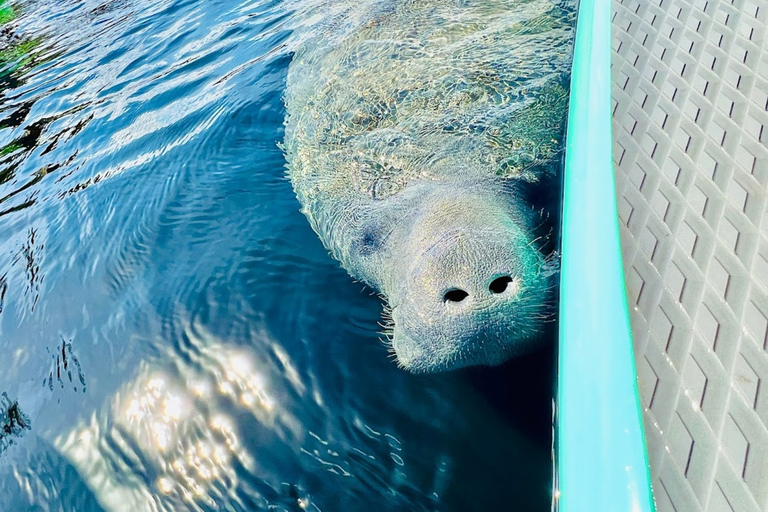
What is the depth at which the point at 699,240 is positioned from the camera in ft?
7.46

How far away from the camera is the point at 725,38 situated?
325 cm

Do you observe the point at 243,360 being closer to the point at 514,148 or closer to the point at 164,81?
the point at 514,148

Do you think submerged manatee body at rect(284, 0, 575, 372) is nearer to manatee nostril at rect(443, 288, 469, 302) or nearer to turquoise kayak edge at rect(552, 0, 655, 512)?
manatee nostril at rect(443, 288, 469, 302)

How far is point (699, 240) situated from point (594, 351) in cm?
66

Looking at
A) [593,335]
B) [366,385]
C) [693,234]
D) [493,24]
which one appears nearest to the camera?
Answer: [593,335]

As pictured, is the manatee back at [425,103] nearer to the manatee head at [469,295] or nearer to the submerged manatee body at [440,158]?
the submerged manatee body at [440,158]

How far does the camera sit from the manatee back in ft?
11.6

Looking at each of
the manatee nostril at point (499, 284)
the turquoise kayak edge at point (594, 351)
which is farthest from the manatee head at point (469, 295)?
the turquoise kayak edge at point (594, 351)

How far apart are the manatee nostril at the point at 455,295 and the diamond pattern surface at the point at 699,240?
0.62m

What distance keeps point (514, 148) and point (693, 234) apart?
1.42m

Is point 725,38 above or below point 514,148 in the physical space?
above

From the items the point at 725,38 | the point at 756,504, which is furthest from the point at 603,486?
the point at 725,38

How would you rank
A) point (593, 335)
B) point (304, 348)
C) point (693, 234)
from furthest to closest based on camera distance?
1. point (304, 348)
2. point (693, 234)
3. point (593, 335)

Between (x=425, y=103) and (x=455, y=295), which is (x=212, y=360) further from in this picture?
(x=425, y=103)
